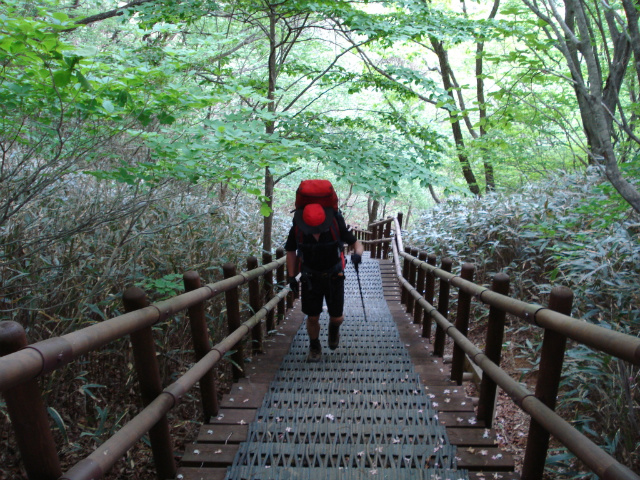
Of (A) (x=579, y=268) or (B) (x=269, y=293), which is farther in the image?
(B) (x=269, y=293)

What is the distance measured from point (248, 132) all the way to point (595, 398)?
3.20 meters

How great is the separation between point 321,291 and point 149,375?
2.11 metres

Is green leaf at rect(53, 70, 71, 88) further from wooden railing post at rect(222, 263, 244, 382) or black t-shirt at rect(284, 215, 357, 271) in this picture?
black t-shirt at rect(284, 215, 357, 271)

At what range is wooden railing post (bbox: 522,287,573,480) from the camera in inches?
80.3

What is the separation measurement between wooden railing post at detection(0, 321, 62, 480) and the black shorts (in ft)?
8.94

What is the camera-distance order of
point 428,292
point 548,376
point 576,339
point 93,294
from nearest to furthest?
point 576,339, point 548,376, point 93,294, point 428,292

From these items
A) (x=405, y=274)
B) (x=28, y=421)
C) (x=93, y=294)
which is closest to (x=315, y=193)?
(x=93, y=294)

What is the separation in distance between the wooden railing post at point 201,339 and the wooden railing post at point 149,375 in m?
0.58

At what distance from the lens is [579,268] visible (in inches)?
156

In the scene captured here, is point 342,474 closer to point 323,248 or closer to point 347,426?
point 347,426

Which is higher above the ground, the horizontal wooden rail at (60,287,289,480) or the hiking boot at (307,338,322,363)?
the horizontal wooden rail at (60,287,289,480)

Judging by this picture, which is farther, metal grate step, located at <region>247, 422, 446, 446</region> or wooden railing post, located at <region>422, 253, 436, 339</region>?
wooden railing post, located at <region>422, 253, 436, 339</region>

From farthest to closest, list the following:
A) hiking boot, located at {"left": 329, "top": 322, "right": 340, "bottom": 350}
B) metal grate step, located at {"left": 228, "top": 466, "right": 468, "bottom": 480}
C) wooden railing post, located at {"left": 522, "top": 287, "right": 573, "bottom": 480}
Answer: hiking boot, located at {"left": 329, "top": 322, "right": 340, "bottom": 350} → metal grate step, located at {"left": 228, "top": 466, "right": 468, "bottom": 480} → wooden railing post, located at {"left": 522, "top": 287, "right": 573, "bottom": 480}

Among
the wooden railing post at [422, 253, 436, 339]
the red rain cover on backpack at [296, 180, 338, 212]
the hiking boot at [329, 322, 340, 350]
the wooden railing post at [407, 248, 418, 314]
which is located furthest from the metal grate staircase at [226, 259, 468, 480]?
the wooden railing post at [407, 248, 418, 314]
